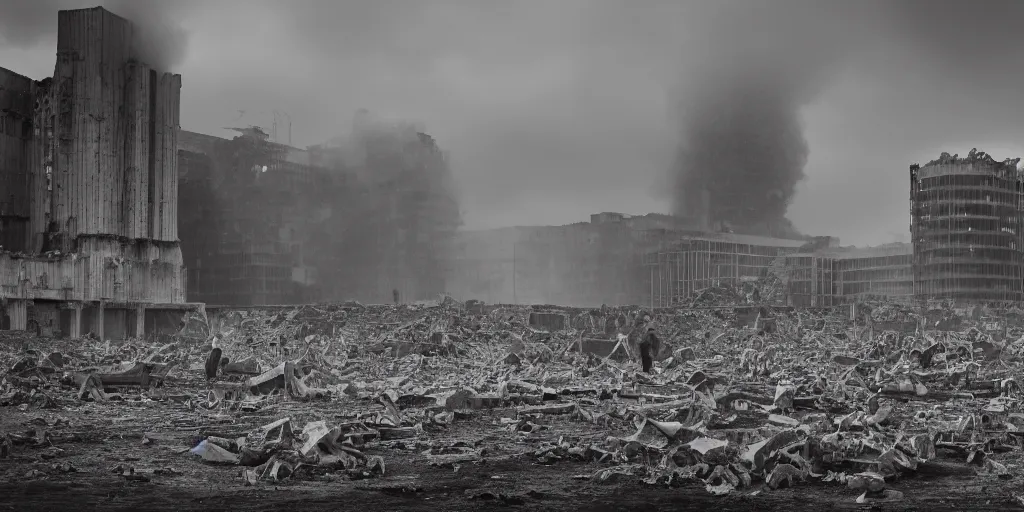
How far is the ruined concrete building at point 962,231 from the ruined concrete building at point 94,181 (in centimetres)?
6026

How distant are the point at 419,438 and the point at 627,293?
296ft

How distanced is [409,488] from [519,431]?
188 inches

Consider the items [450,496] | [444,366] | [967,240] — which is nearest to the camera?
[450,496]

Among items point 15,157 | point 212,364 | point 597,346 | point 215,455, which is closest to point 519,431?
point 215,455

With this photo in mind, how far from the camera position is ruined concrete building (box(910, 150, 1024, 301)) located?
81.8 meters

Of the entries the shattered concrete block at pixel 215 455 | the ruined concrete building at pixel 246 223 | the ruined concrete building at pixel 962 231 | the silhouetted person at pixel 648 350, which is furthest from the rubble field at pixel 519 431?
the ruined concrete building at pixel 246 223

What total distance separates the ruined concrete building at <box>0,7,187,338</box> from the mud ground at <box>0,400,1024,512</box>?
44.3 m

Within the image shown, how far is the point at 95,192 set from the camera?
56.2m

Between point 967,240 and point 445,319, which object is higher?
point 967,240

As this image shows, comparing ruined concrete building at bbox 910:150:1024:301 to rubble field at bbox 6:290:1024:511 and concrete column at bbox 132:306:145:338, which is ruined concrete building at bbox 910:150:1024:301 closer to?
rubble field at bbox 6:290:1024:511

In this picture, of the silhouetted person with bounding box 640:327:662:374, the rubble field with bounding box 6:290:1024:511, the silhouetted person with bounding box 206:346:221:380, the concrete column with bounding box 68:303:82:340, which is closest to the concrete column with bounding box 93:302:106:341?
the concrete column with bounding box 68:303:82:340

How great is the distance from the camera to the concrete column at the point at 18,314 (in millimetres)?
48344

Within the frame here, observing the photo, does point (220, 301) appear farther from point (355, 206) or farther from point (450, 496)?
point (450, 496)

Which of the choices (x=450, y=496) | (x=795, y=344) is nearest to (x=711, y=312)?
(x=795, y=344)
